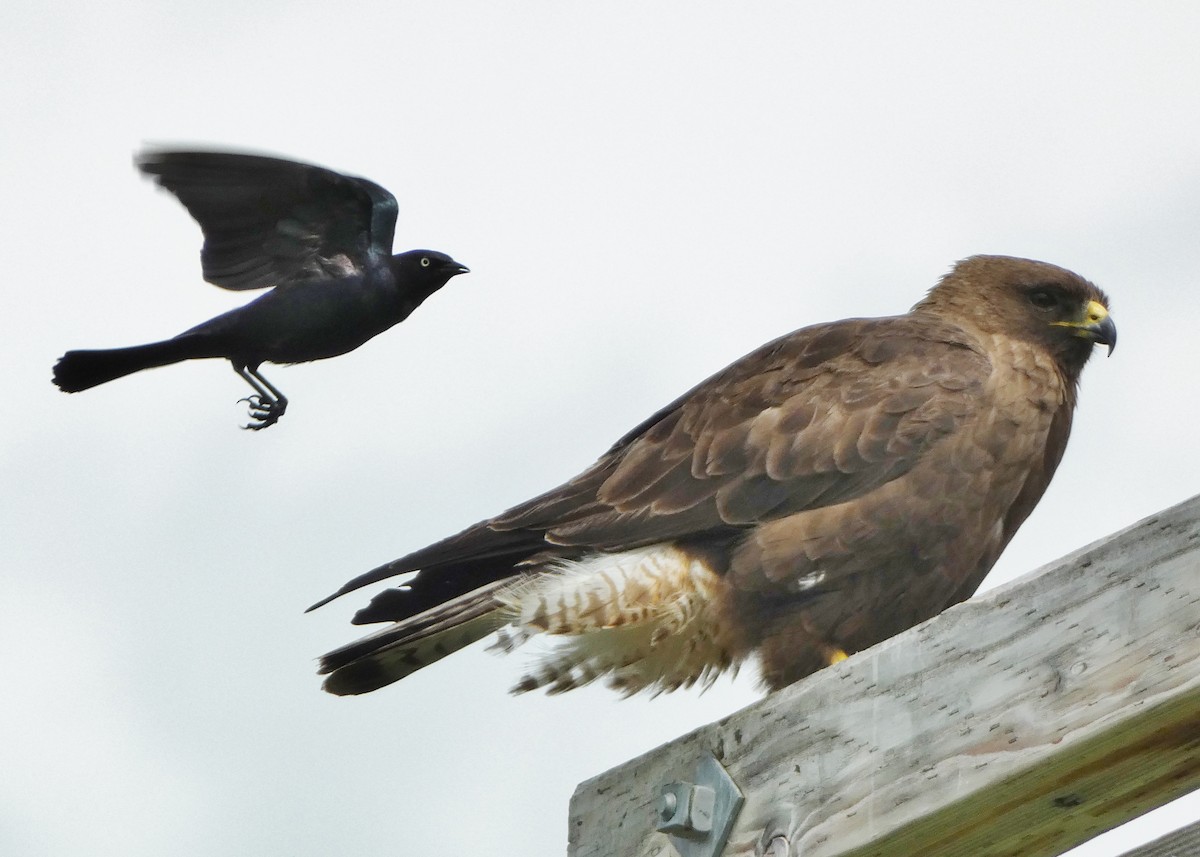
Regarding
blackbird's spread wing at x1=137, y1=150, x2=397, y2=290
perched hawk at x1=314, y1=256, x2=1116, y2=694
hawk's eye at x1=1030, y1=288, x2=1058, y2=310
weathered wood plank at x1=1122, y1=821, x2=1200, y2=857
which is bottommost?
weathered wood plank at x1=1122, y1=821, x2=1200, y2=857

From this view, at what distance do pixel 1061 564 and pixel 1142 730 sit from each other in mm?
268

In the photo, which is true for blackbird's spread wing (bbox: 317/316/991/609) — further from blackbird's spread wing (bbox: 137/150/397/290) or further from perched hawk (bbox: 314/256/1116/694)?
blackbird's spread wing (bbox: 137/150/397/290)

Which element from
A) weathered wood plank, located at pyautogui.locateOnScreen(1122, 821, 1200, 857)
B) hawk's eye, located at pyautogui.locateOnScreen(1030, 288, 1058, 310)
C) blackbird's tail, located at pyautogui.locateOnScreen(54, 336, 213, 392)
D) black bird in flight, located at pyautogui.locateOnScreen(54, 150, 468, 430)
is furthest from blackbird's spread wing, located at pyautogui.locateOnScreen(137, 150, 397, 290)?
weathered wood plank, located at pyautogui.locateOnScreen(1122, 821, 1200, 857)

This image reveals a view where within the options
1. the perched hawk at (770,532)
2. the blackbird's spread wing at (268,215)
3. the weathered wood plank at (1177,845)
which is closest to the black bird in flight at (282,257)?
the blackbird's spread wing at (268,215)

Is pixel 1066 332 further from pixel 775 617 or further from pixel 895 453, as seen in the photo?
pixel 775 617

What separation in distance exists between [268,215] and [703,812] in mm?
2123

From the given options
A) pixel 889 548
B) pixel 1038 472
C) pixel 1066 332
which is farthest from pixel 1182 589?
pixel 1066 332

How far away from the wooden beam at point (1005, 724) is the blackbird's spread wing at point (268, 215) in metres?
1.94

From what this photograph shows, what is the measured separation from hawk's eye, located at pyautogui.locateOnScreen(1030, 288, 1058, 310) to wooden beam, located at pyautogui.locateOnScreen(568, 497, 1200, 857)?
2.65 metres

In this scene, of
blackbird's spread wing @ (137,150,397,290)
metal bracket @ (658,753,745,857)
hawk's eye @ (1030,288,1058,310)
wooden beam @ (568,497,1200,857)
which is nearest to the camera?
wooden beam @ (568,497,1200,857)

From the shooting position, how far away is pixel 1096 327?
15.1 ft

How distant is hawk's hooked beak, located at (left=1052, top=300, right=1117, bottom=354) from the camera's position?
4.58m

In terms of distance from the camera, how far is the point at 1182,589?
1.97 metres

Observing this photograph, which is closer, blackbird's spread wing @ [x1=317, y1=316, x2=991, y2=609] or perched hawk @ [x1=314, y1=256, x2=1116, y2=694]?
perched hawk @ [x1=314, y1=256, x2=1116, y2=694]
